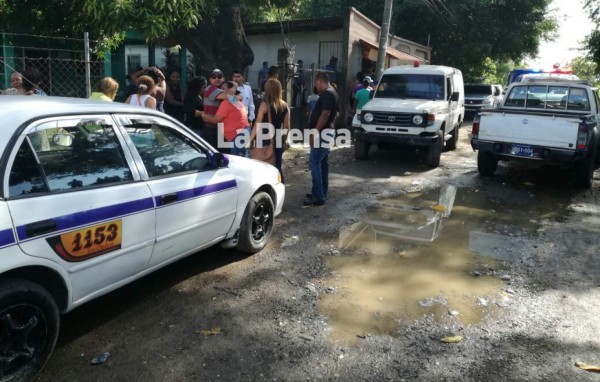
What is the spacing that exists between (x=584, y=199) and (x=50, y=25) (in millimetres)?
10368

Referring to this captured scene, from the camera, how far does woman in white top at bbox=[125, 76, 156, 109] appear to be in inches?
252

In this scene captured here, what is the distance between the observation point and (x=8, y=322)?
8.55 ft

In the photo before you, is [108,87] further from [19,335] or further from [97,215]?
[19,335]

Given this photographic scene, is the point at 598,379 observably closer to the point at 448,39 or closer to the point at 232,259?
the point at 232,259

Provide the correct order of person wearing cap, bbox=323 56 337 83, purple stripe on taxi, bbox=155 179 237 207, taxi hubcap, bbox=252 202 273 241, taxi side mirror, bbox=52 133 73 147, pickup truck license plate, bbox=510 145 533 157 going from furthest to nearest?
person wearing cap, bbox=323 56 337 83 → pickup truck license plate, bbox=510 145 533 157 → taxi hubcap, bbox=252 202 273 241 → purple stripe on taxi, bbox=155 179 237 207 → taxi side mirror, bbox=52 133 73 147

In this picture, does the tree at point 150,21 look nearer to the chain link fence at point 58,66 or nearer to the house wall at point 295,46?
the chain link fence at point 58,66

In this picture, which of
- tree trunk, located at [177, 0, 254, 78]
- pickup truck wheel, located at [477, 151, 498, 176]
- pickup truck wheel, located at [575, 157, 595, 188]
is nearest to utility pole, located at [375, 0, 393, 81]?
tree trunk, located at [177, 0, 254, 78]

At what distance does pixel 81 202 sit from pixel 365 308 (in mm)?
2330

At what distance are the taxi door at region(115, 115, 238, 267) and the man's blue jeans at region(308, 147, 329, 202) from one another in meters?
2.47

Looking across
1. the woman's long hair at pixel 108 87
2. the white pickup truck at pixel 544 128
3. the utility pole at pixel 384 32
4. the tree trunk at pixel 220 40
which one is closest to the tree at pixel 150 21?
the tree trunk at pixel 220 40

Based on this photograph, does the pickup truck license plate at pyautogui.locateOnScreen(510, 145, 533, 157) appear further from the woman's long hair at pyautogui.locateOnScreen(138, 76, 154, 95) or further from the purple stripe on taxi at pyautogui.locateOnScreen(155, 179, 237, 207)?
the woman's long hair at pyautogui.locateOnScreen(138, 76, 154, 95)

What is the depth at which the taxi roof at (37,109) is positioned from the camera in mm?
2756

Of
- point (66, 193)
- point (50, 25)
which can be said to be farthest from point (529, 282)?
point (50, 25)

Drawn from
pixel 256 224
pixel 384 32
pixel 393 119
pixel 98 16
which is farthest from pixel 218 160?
pixel 384 32
